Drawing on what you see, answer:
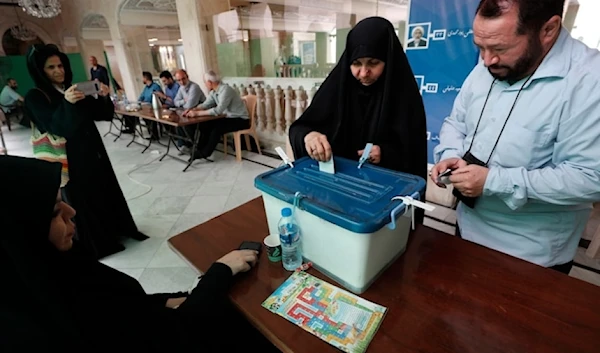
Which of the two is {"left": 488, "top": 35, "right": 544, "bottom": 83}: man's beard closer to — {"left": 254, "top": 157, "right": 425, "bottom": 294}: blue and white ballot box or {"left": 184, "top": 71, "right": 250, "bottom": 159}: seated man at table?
{"left": 254, "top": 157, "right": 425, "bottom": 294}: blue and white ballot box

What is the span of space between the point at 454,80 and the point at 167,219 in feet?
8.83

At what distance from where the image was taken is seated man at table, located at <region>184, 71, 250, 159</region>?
3.89 metres

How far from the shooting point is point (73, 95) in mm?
1735

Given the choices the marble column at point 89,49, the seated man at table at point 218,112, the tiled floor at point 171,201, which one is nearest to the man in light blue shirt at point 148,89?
the tiled floor at point 171,201

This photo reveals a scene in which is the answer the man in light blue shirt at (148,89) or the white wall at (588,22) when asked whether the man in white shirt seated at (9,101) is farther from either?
the white wall at (588,22)

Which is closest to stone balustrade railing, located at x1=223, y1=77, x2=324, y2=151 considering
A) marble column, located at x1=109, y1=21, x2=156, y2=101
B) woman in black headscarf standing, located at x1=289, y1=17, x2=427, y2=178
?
woman in black headscarf standing, located at x1=289, y1=17, x2=427, y2=178

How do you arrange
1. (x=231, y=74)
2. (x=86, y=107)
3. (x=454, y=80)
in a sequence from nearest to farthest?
(x=86, y=107) < (x=454, y=80) < (x=231, y=74)

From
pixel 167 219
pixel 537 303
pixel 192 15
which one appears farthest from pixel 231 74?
pixel 537 303

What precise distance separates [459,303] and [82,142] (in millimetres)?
2186

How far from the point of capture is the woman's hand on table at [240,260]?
77cm

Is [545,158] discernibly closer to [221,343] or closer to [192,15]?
[221,343]

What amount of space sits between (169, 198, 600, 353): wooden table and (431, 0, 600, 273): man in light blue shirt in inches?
7.4

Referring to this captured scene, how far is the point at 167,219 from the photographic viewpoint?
263 centimetres

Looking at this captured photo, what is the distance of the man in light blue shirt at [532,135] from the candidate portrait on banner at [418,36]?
5.11ft
